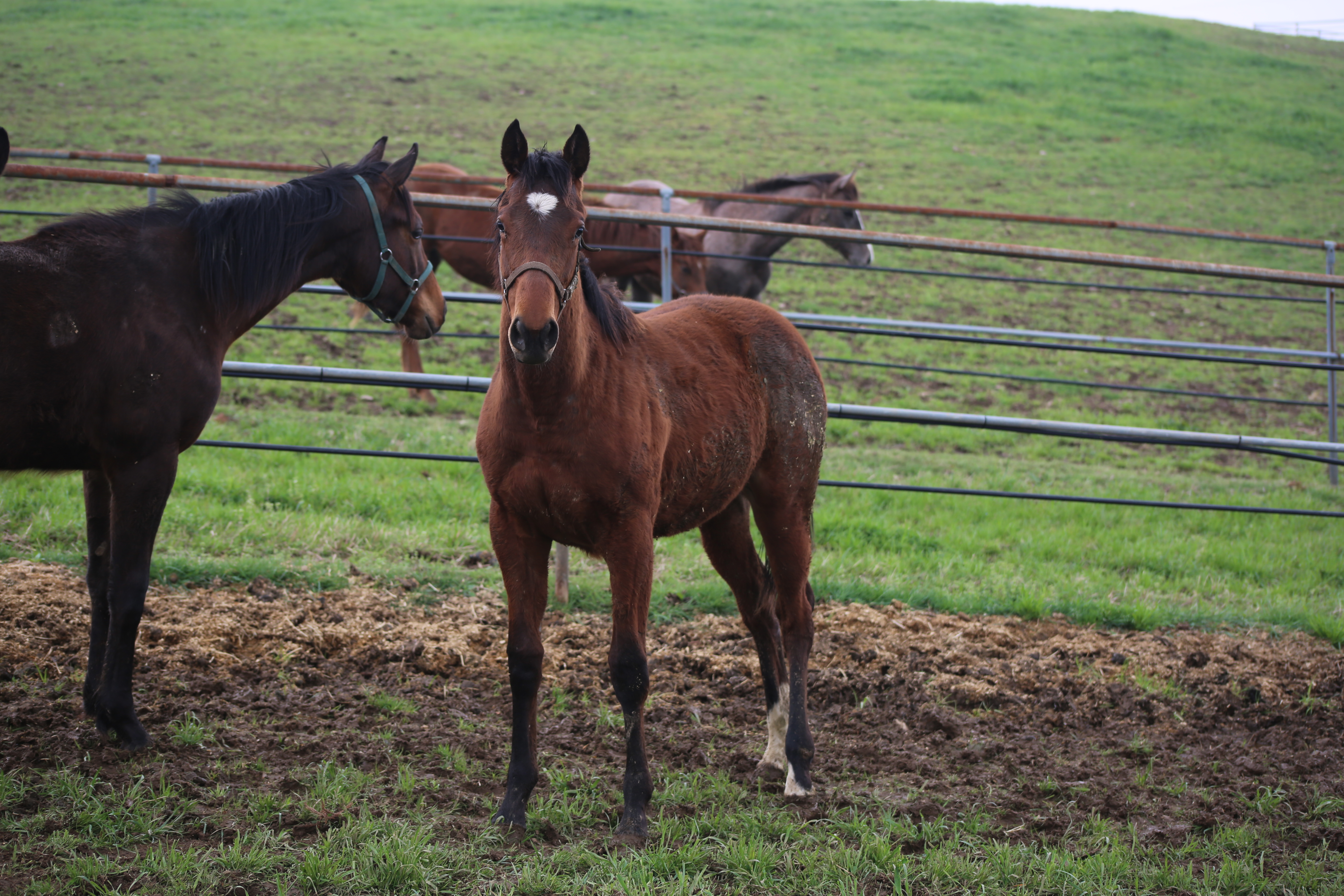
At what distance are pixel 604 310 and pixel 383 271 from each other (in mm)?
1382

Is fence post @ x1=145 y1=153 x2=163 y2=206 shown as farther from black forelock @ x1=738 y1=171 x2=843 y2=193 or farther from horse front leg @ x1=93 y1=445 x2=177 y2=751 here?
black forelock @ x1=738 y1=171 x2=843 y2=193

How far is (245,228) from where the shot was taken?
3811 mm

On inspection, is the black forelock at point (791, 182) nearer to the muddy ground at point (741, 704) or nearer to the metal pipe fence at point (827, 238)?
the metal pipe fence at point (827, 238)

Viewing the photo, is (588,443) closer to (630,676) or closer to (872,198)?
(630,676)

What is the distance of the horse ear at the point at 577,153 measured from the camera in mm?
3086

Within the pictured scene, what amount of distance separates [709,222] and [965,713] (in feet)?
8.76

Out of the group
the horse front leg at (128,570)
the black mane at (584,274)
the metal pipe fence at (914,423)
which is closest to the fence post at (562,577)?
the metal pipe fence at (914,423)

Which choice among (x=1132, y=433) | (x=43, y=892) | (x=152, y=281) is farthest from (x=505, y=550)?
(x=1132, y=433)

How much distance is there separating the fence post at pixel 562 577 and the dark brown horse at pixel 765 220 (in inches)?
204

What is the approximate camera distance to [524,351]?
9.04 ft

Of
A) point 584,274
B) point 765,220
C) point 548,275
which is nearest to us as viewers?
point 548,275

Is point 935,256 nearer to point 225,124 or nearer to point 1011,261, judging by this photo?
point 1011,261

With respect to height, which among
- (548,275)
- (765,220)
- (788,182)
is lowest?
(548,275)

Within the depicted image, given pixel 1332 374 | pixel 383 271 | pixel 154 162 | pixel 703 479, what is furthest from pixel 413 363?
pixel 1332 374
